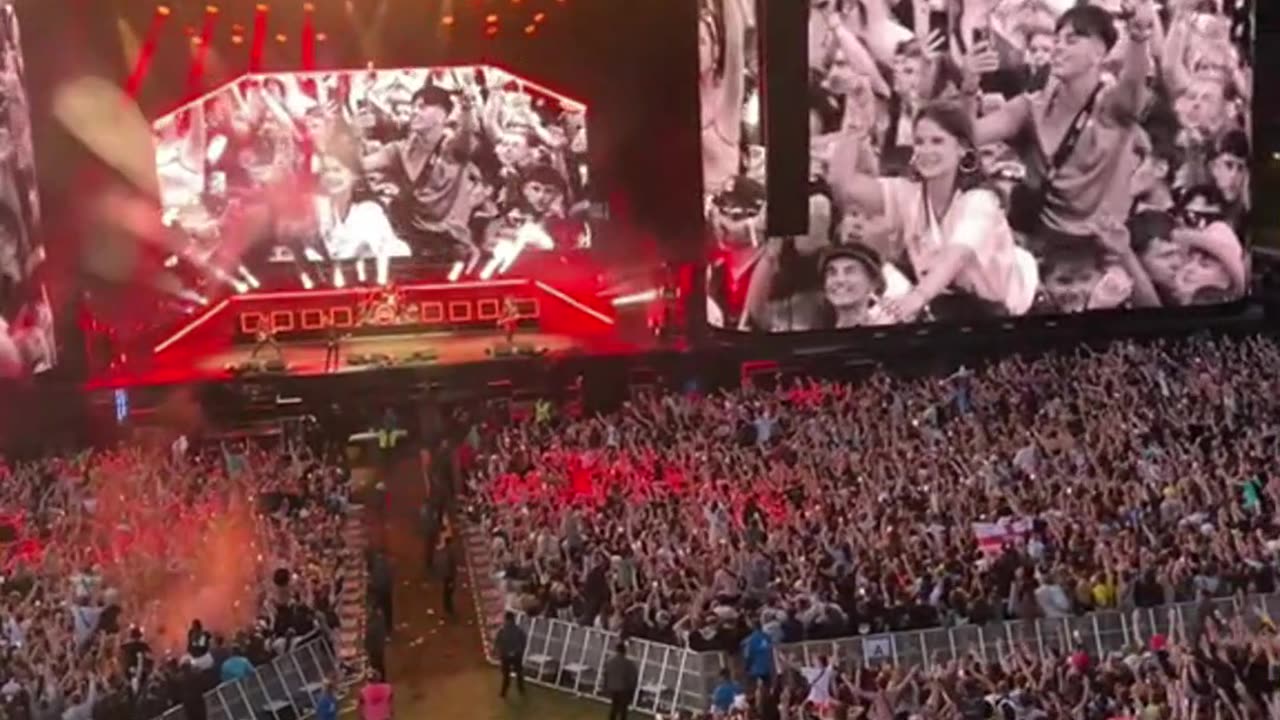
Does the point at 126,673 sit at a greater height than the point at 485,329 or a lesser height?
lesser

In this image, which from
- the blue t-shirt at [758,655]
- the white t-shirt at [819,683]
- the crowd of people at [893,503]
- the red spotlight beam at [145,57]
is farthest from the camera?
the red spotlight beam at [145,57]

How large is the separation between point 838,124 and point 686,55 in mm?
5021

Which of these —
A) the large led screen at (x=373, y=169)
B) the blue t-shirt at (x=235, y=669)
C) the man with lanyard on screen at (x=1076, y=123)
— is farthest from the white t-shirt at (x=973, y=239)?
the blue t-shirt at (x=235, y=669)

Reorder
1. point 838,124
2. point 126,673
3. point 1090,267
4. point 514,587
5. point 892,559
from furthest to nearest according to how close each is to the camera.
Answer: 1. point 1090,267
2. point 838,124
3. point 514,587
4. point 892,559
5. point 126,673

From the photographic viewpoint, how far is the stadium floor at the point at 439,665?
1205cm

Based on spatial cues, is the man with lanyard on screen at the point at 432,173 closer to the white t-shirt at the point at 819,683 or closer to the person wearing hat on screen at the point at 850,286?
the person wearing hat on screen at the point at 850,286

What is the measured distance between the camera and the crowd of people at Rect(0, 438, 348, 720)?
10391mm

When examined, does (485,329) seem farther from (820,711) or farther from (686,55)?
(820,711)

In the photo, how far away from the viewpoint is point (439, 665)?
13094mm

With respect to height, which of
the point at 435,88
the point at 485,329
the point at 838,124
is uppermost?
the point at 435,88

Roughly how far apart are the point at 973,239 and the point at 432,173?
9.28m

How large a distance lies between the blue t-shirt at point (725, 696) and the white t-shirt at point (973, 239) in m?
13.8

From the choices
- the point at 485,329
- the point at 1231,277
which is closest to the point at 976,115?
the point at 1231,277

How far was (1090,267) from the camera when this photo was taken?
23.9 metres
